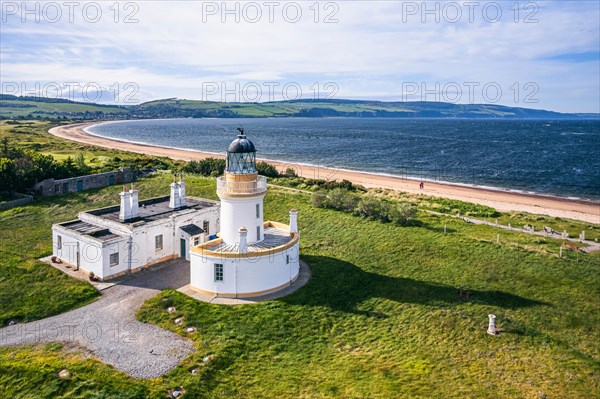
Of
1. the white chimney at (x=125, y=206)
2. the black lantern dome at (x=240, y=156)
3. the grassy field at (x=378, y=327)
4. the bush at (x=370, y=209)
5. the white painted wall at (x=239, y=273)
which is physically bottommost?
the grassy field at (x=378, y=327)

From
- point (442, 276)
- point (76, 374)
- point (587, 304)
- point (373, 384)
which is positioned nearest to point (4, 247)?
point (76, 374)

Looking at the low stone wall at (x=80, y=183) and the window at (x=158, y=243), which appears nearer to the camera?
the window at (x=158, y=243)

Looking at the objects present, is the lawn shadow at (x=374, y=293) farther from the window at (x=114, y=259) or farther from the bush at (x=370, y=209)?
the window at (x=114, y=259)

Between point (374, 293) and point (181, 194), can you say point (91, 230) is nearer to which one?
point (181, 194)

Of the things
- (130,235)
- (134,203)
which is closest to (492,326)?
(130,235)

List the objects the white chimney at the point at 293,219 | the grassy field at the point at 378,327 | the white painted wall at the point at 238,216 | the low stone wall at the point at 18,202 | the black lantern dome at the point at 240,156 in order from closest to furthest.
→ the grassy field at the point at 378,327, the black lantern dome at the point at 240,156, the white painted wall at the point at 238,216, the white chimney at the point at 293,219, the low stone wall at the point at 18,202

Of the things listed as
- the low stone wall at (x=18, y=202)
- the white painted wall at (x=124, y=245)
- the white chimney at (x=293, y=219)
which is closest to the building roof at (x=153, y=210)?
the white painted wall at (x=124, y=245)

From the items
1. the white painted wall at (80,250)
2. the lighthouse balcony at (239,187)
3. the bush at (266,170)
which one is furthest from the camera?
the bush at (266,170)
